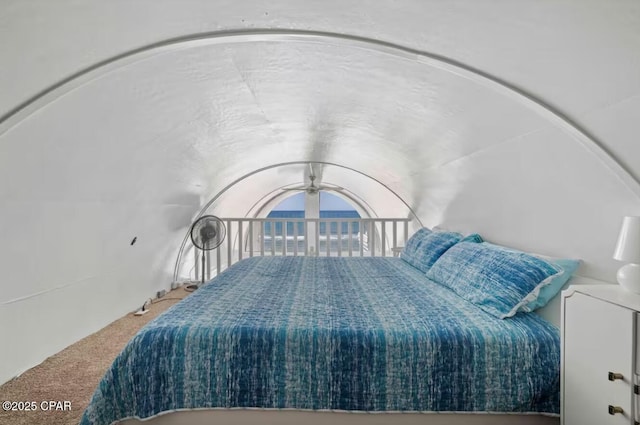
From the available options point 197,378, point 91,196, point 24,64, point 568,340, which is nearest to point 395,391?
point 568,340

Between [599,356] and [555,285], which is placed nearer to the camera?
[599,356]

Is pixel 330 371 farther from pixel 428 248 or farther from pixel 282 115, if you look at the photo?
pixel 282 115

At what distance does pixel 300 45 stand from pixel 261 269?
A: 1.81 m

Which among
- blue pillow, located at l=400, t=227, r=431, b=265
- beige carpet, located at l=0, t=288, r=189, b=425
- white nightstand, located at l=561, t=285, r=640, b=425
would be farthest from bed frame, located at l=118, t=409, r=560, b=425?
blue pillow, located at l=400, t=227, r=431, b=265

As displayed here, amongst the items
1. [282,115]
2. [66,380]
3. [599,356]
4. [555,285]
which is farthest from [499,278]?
[66,380]

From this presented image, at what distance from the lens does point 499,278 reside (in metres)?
1.99

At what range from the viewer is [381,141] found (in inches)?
147

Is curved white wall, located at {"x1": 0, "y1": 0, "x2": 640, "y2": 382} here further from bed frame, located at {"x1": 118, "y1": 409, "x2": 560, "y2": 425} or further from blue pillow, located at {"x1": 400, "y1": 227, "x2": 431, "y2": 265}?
bed frame, located at {"x1": 118, "y1": 409, "x2": 560, "y2": 425}

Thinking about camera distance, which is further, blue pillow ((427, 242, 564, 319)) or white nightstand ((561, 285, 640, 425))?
blue pillow ((427, 242, 564, 319))

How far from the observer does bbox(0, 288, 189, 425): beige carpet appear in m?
2.01

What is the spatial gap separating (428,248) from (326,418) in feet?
6.31

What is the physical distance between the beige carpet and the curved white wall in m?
0.11

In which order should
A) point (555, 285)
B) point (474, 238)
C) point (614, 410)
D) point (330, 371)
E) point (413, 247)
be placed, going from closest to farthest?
point (614, 410) < point (330, 371) < point (555, 285) < point (474, 238) < point (413, 247)

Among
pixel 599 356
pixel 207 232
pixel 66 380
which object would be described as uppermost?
pixel 207 232
